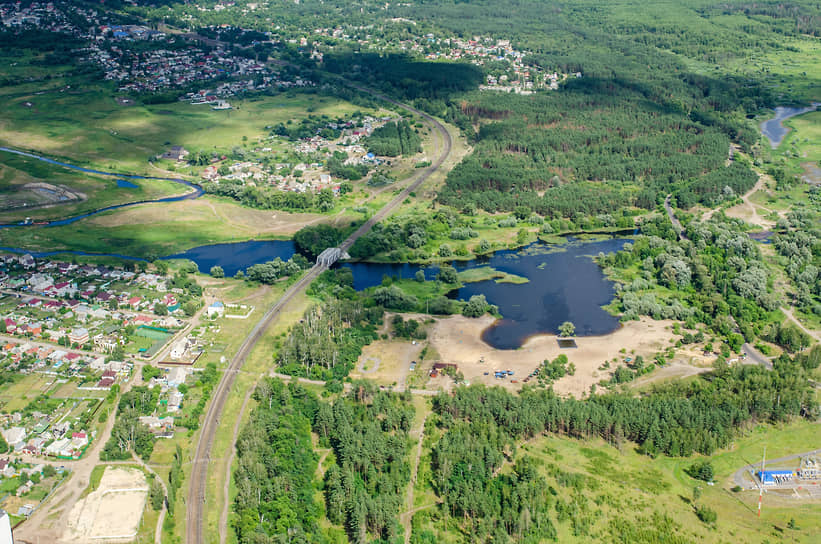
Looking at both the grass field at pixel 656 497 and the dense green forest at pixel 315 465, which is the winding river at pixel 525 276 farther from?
the dense green forest at pixel 315 465

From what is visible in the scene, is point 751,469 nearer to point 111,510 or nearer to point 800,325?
point 800,325

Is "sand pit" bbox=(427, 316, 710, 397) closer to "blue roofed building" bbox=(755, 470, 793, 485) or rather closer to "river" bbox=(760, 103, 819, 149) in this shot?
"blue roofed building" bbox=(755, 470, 793, 485)

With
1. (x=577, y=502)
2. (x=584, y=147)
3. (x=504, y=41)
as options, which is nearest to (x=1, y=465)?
(x=577, y=502)

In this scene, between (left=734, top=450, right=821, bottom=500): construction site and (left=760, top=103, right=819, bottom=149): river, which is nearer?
(left=734, top=450, right=821, bottom=500): construction site

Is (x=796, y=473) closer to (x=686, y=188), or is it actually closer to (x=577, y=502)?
(x=577, y=502)

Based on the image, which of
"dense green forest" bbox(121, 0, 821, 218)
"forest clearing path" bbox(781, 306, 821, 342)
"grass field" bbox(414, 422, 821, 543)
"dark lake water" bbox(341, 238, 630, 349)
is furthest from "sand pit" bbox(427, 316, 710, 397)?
"dense green forest" bbox(121, 0, 821, 218)
